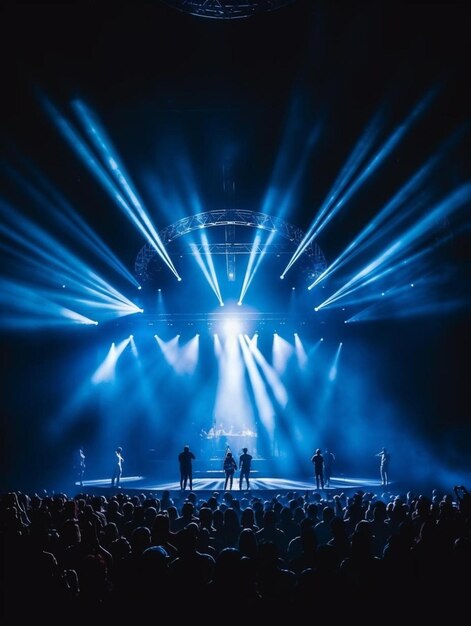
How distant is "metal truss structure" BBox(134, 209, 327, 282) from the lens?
16500mm

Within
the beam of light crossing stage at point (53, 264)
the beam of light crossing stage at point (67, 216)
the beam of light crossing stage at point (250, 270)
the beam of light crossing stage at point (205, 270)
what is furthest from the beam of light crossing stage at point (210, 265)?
the beam of light crossing stage at point (53, 264)

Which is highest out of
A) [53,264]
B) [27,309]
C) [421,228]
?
[421,228]

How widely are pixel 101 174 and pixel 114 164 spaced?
61 centimetres

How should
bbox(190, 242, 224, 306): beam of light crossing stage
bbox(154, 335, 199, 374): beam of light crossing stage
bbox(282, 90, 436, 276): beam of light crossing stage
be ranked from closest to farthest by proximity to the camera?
bbox(282, 90, 436, 276): beam of light crossing stage
bbox(190, 242, 224, 306): beam of light crossing stage
bbox(154, 335, 199, 374): beam of light crossing stage

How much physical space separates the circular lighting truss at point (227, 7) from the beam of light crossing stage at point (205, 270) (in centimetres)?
1104

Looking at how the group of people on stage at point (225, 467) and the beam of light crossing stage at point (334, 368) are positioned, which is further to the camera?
the beam of light crossing stage at point (334, 368)

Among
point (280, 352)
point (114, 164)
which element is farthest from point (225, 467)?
point (114, 164)

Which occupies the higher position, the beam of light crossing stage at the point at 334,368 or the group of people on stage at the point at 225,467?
the beam of light crossing stage at the point at 334,368

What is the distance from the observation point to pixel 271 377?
82.0 feet

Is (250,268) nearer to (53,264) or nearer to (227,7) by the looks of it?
(53,264)

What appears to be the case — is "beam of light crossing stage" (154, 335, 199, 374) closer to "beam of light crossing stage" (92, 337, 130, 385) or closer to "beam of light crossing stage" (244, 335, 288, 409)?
"beam of light crossing stage" (92, 337, 130, 385)

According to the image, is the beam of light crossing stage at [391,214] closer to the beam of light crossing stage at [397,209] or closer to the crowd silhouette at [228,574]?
the beam of light crossing stage at [397,209]

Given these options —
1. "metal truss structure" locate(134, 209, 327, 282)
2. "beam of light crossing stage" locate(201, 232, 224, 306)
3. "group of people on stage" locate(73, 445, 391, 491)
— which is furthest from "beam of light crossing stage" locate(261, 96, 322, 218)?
"group of people on stage" locate(73, 445, 391, 491)

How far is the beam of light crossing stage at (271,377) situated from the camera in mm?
24141
